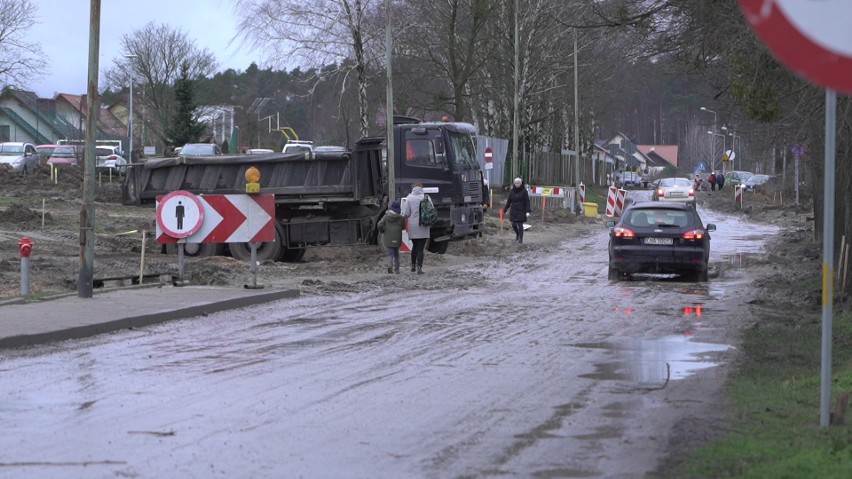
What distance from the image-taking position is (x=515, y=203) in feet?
111

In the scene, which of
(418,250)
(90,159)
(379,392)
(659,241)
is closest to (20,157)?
(418,250)

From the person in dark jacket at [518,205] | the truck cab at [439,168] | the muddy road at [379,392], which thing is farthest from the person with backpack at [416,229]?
the person in dark jacket at [518,205]

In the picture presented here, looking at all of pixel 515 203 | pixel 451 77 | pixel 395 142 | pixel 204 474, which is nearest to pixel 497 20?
pixel 451 77

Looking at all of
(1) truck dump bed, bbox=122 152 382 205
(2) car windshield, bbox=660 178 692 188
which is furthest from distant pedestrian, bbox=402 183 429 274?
(2) car windshield, bbox=660 178 692 188

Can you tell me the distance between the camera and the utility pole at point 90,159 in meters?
16.6

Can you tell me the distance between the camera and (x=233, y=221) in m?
18.6

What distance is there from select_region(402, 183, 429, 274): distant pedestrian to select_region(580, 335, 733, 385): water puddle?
10079 mm

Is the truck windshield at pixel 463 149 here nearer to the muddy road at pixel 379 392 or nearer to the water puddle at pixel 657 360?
the muddy road at pixel 379 392

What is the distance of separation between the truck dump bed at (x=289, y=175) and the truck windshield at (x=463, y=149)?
285 cm

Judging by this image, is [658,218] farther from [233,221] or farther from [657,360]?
[657,360]

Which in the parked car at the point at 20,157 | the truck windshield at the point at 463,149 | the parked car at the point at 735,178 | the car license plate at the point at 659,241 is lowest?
the car license plate at the point at 659,241

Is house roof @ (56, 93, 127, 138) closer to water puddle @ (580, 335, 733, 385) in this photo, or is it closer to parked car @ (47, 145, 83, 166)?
parked car @ (47, 145, 83, 166)

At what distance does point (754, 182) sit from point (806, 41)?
88344 millimetres

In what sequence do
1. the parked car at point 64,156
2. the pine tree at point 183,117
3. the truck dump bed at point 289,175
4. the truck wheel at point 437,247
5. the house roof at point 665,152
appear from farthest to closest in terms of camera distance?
the house roof at point 665,152
the pine tree at point 183,117
the parked car at point 64,156
the truck wheel at point 437,247
the truck dump bed at point 289,175
